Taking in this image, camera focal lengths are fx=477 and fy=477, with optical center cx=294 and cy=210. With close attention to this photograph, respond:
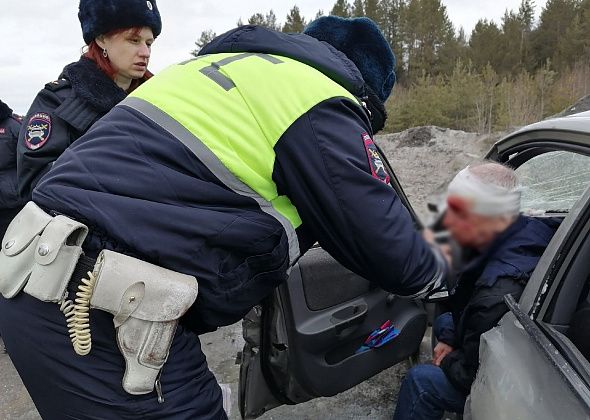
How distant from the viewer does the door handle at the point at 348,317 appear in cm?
173

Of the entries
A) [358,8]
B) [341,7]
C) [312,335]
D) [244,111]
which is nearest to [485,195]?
[244,111]

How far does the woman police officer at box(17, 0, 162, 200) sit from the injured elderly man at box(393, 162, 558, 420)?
1.70 metres

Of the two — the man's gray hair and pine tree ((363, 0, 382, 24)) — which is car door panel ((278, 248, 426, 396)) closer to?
the man's gray hair

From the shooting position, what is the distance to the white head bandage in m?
0.61

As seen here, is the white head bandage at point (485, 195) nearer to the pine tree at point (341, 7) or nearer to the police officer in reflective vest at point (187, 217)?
the police officer in reflective vest at point (187, 217)

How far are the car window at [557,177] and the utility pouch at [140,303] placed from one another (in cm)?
119

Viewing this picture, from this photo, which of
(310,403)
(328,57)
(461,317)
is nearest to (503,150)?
(461,317)

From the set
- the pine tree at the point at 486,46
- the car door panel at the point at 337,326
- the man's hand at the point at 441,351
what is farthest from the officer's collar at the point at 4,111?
the pine tree at the point at 486,46

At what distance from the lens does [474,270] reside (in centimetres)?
91

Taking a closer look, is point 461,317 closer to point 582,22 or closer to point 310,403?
point 310,403

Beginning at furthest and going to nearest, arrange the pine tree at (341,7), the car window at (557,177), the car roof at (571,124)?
the pine tree at (341,7) < the car window at (557,177) < the car roof at (571,124)

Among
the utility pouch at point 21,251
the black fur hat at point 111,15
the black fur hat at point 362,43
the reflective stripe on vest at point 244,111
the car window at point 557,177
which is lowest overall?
the car window at point 557,177

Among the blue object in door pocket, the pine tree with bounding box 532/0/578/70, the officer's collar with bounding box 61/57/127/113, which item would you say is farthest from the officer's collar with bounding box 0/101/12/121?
the pine tree with bounding box 532/0/578/70

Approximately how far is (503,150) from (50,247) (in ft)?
5.27
